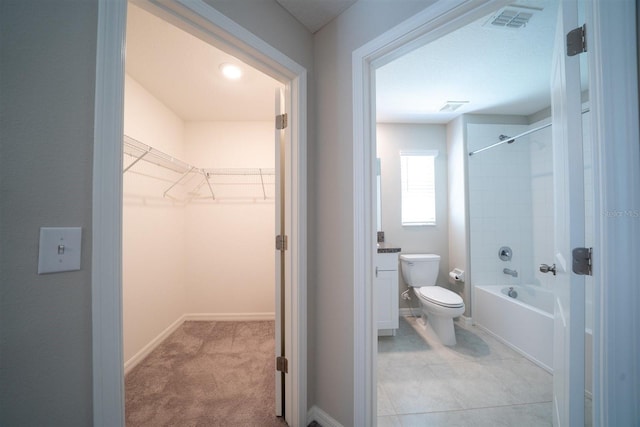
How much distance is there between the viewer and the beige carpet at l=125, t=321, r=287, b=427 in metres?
1.39

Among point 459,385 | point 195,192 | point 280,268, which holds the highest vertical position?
point 195,192

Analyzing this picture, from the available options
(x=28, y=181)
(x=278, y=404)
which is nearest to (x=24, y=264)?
(x=28, y=181)

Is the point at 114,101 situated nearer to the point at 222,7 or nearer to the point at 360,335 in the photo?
the point at 222,7

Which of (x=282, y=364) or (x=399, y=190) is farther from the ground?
(x=399, y=190)

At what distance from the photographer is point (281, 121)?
1.39 meters

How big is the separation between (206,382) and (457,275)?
2.72m

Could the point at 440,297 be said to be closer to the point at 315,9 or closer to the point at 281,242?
the point at 281,242

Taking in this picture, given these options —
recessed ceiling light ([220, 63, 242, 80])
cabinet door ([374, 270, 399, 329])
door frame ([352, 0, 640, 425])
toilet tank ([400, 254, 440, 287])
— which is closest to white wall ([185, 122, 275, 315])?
recessed ceiling light ([220, 63, 242, 80])

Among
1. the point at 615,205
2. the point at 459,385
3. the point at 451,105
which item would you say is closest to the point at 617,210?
the point at 615,205

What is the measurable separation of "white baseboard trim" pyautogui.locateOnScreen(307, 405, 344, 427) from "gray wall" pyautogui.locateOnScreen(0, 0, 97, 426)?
1117 mm

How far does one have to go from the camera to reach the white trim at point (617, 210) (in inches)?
24.3

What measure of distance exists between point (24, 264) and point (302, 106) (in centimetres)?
123

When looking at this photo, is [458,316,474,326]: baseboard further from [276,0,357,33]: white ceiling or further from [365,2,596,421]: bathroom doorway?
[276,0,357,33]: white ceiling

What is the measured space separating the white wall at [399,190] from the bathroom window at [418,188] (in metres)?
0.06
